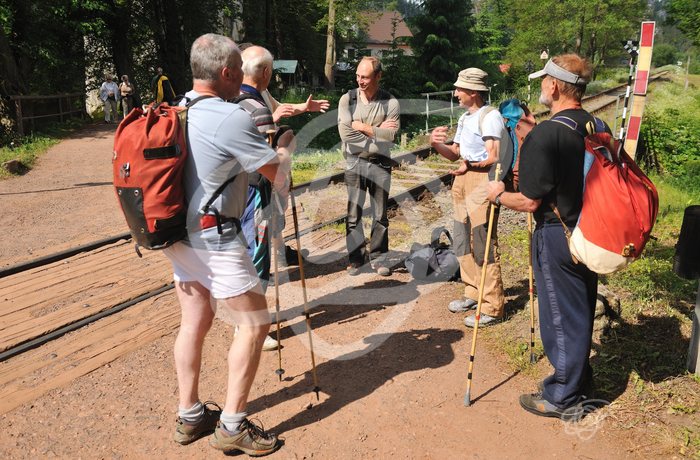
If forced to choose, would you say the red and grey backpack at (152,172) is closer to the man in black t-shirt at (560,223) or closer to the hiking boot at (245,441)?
the hiking boot at (245,441)

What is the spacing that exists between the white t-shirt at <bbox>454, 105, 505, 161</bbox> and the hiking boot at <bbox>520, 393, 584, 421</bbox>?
A: 2.05 meters

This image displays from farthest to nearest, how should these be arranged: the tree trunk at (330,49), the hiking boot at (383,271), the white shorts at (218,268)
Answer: the tree trunk at (330,49) → the hiking boot at (383,271) → the white shorts at (218,268)

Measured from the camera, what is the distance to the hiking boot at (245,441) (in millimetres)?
3160

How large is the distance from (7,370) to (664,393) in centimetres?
459

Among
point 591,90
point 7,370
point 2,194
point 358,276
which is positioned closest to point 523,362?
point 358,276

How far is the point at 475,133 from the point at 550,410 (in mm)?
2315

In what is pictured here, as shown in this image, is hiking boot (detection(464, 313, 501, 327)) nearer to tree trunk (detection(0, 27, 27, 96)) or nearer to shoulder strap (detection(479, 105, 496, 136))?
shoulder strap (detection(479, 105, 496, 136))

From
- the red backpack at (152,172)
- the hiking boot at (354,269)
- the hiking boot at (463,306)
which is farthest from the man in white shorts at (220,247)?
the hiking boot at (354,269)

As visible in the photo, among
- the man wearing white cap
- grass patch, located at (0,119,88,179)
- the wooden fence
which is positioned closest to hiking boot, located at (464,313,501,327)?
the man wearing white cap

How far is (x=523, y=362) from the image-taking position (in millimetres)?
4258

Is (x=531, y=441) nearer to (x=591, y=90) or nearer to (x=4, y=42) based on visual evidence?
(x=4, y=42)

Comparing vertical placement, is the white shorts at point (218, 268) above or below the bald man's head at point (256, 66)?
below

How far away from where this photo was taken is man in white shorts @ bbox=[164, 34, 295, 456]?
111 inches

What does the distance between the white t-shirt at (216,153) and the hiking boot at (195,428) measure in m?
1.13
